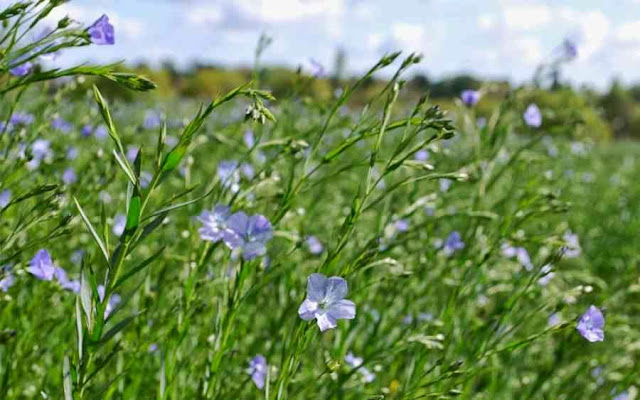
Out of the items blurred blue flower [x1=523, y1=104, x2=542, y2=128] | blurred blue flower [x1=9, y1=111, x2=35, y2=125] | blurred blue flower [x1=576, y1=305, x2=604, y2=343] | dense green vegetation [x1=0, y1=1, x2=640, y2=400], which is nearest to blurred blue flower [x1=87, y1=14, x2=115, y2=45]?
dense green vegetation [x1=0, y1=1, x2=640, y2=400]

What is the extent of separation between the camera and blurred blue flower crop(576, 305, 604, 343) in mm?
1507

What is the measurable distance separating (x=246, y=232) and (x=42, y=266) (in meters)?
0.44

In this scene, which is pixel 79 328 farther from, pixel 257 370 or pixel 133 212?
pixel 257 370

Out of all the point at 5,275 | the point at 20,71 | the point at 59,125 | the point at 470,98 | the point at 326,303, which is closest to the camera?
the point at 326,303

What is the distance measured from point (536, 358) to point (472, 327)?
1265mm

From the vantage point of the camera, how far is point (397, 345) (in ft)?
5.72

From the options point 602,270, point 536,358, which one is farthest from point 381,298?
point 602,270

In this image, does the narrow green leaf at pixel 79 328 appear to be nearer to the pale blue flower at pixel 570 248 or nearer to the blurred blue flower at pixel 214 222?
the blurred blue flower at pixel 214 222

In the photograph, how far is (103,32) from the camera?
1.30 m

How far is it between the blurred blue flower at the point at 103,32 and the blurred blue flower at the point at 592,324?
3.54 ft

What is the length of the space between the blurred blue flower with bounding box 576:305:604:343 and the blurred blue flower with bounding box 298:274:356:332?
0.60 meters

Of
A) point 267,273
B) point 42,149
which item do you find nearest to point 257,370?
point 267,273

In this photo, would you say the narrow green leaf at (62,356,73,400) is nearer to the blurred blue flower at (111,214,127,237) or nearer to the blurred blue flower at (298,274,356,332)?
the blurred blue flower at (298,274,356,332)

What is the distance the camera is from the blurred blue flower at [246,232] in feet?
4.46
